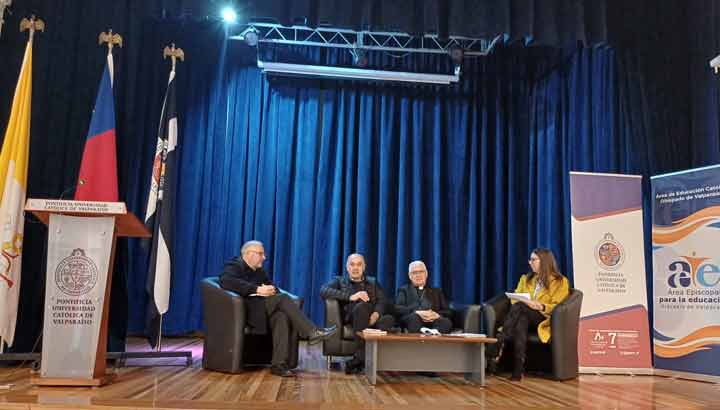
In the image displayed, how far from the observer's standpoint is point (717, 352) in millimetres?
4422

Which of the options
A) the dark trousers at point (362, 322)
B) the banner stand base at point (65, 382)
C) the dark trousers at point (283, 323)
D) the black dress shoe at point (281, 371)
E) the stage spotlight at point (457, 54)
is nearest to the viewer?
the banner stand base at point (65, 382)

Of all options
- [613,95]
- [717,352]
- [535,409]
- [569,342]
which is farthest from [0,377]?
[613,95]

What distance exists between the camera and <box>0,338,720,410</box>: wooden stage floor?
2865mm

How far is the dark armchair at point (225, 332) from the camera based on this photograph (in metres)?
4.08

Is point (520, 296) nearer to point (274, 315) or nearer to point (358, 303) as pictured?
point (358, 303)

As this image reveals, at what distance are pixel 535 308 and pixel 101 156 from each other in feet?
10.7

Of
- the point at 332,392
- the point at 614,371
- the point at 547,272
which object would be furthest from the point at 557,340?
the point at 332,392

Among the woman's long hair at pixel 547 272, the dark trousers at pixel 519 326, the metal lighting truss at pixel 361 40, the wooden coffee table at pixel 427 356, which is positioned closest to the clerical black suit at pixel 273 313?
the wooden coffee table at pixel 427 356

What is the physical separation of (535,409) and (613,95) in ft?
12.1

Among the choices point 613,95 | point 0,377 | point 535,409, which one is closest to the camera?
point 535,409

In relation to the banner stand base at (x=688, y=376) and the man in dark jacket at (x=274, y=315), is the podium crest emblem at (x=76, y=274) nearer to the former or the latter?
the man in dark jacket at (x=274, y=315)

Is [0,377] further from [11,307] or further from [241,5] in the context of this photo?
[241,5]

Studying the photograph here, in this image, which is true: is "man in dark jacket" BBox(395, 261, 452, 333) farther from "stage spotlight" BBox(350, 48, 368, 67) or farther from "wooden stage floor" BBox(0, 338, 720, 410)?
"stage spotlight" BBox(350, 48, 368, 67)

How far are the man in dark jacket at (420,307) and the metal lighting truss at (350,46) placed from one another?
2489 millimetres
